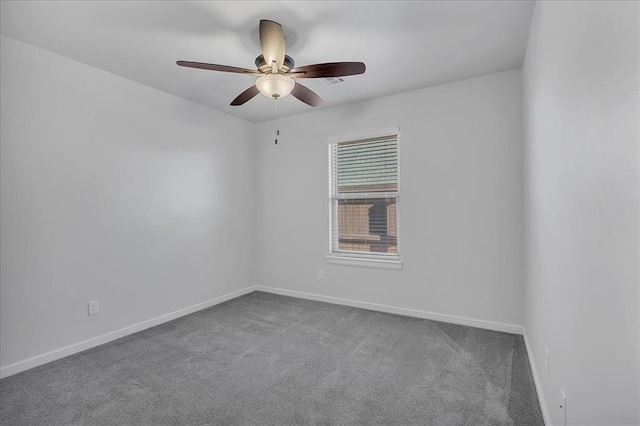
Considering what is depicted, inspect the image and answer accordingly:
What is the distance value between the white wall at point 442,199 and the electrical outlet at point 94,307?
2332mm

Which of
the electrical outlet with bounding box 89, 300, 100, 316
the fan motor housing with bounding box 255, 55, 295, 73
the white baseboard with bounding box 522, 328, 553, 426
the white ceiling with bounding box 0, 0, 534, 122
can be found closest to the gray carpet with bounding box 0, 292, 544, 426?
the white baseboard with bounding box 522, 328, 553, 426

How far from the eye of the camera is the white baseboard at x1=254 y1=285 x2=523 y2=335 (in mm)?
3074

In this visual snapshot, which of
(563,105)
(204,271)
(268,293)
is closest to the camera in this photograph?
(563,105)

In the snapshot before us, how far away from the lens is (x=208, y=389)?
2150mm

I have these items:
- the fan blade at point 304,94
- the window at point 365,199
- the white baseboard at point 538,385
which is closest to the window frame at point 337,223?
the window at point 365,199

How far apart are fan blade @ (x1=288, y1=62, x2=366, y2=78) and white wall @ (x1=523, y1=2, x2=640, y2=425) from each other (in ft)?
3.52

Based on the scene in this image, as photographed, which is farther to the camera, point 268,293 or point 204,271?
point 268,293

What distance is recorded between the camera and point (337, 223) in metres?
4.18

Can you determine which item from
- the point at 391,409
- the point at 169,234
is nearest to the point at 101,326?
the point at 169,234

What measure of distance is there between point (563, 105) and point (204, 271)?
3878 mm

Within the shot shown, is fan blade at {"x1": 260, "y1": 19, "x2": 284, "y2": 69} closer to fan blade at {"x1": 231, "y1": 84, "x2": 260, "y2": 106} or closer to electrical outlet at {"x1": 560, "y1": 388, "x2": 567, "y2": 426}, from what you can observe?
fan blade at {"x1": 231, "y1": 84, "x2": 260, "y2": 106}

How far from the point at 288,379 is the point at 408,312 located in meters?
1.80

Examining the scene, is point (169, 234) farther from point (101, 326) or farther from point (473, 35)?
point (473, 35)

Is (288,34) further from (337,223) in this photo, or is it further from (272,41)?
(337,223)
